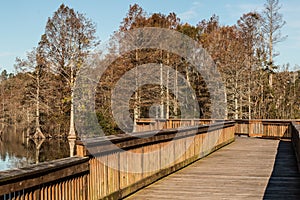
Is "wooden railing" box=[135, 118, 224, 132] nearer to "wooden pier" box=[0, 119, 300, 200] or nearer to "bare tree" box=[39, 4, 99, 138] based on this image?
"wooden pier" box=[0, 119, 300, 200]

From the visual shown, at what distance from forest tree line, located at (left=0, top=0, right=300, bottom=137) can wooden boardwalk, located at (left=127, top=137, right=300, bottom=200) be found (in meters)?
20.3

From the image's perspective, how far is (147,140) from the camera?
24.6ft

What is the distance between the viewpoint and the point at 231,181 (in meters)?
8.39

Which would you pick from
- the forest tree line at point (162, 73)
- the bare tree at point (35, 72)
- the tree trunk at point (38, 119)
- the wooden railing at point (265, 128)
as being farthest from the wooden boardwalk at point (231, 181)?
the tree trunk at point (38, 119)

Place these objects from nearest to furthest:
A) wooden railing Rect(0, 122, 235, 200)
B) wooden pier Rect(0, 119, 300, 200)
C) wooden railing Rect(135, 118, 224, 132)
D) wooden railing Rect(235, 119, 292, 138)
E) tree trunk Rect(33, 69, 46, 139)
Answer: wooden railing Rect(0, 122, 235, 200) → wooden pier Rect(0, 119, 300, 200) → wooden railing Rect(135, 118, 224, 132) → wooden railing Rect(235, 119, 292, 138) → tree trunk Rect(33, 69, 46, 139)

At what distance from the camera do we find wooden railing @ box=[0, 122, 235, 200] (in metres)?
4.02

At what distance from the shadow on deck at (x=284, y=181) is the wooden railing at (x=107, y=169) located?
2.02 meters

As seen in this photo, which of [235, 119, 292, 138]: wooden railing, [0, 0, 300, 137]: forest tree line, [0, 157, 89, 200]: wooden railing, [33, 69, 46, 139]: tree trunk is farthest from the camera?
[33, 69, 46, 139]: tree trunk

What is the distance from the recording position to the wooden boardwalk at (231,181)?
6945 millimetres

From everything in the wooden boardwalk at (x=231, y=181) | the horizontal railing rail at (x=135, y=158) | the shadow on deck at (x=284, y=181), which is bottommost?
the shadow on deck at (x=284, y=181)

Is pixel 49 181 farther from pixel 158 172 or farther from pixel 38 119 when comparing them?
pixel 38 119

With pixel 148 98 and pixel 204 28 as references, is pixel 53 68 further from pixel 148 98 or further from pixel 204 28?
pixel 204 28

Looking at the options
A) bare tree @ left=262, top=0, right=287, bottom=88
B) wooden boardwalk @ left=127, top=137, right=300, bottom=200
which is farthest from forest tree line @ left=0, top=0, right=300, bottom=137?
wooden boardwalk @ left=127, top=137, right=300, bottom=200

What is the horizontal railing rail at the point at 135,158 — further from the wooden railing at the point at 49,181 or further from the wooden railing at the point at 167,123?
the wooden railing at the point at 167,123
